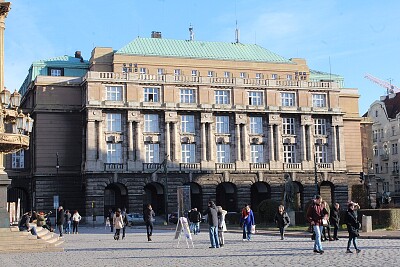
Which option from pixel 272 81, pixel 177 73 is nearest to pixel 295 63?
pixel 272 81

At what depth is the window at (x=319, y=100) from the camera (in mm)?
89188

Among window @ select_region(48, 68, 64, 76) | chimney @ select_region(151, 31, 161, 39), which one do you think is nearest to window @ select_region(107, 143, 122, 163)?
window @ select_region(48, 68, 64, 76)

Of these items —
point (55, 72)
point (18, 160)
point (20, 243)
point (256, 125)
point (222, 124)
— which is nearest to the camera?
point (20, 243)

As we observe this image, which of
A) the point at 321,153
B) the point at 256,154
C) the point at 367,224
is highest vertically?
the point at 321,153

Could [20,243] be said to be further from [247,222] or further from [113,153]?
[113,153]

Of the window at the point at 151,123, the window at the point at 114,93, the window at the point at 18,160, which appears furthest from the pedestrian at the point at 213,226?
the window at the point at 18,160

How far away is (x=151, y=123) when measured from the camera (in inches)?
3233

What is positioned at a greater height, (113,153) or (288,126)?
(288,126)

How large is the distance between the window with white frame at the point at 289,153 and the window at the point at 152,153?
646 inches

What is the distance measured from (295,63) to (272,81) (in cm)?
807

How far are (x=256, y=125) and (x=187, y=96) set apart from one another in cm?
955

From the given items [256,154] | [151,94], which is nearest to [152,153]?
[151,94]

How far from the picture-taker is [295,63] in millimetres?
93500

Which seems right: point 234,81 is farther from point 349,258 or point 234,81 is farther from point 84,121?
point 349,258
